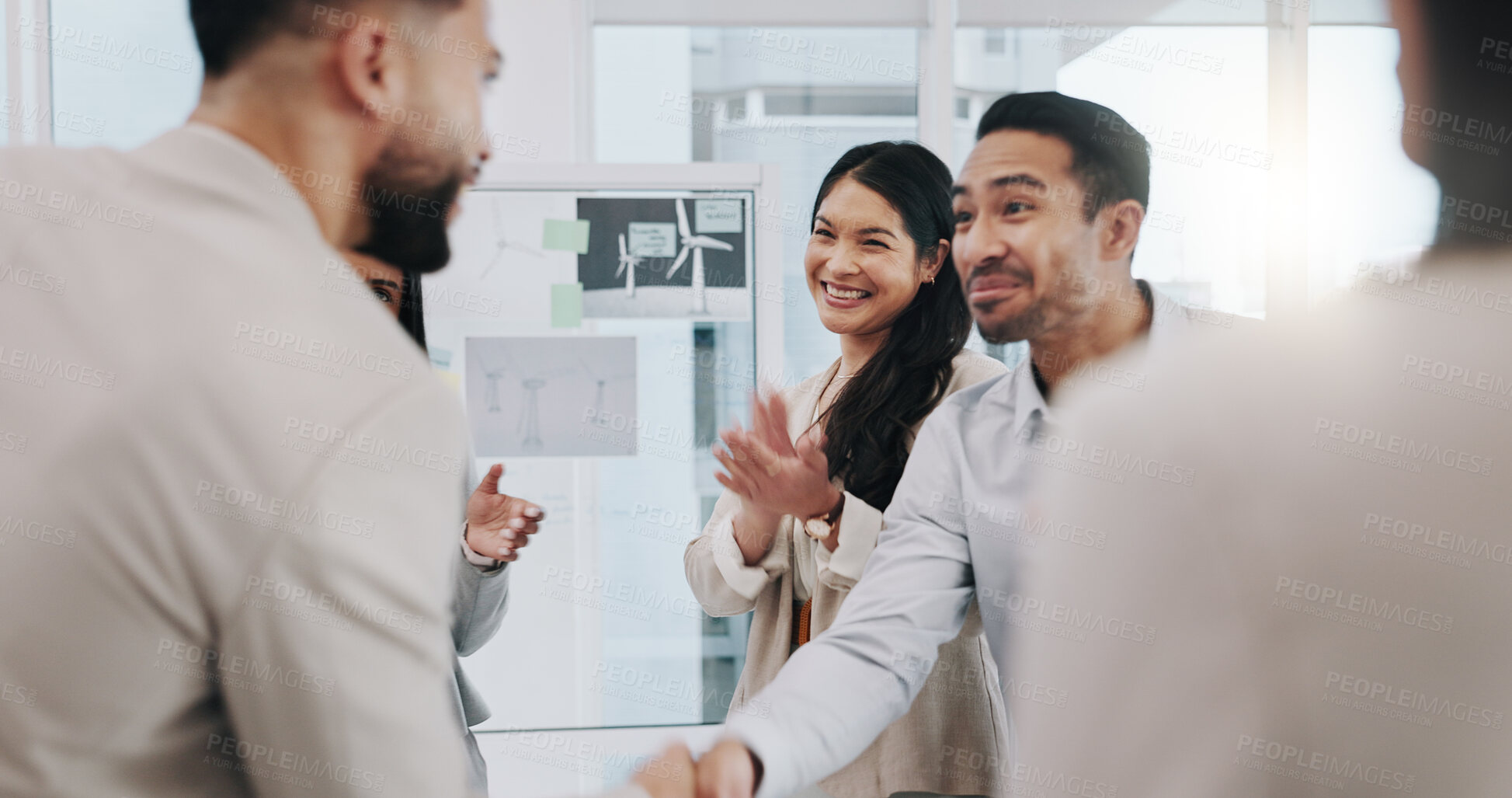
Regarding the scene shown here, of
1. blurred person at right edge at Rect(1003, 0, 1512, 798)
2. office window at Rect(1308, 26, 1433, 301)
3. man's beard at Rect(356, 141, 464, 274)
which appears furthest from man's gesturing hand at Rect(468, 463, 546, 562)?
office window at Rect(1308, 26, 1433, 301)

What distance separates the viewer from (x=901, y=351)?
1.49 meters

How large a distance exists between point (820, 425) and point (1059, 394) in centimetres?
40

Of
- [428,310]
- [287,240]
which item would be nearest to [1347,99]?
[428,310]

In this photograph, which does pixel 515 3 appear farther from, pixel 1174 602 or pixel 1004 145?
pixel 1174 602

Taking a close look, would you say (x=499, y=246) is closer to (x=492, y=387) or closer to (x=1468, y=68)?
(x=492, y=387)

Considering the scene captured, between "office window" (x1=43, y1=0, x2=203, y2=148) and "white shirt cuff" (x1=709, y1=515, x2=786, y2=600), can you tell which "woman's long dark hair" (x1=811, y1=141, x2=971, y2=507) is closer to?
"white shirt cuff" (x1=709, y1=515, x2=786, y2=600)

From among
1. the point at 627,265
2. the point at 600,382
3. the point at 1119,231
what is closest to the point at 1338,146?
the point at 1119,231

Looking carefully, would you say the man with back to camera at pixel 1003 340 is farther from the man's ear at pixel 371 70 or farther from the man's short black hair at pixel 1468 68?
the man's ear at pixel 371 70

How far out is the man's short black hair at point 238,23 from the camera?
24.5 inches

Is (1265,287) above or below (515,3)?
below

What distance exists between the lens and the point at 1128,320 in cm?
125

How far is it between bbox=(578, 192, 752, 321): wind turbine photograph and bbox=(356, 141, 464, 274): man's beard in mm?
1422

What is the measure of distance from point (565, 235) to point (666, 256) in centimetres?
25

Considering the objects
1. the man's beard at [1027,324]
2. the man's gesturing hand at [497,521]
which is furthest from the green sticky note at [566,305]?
the man's beard at [1027,324]
